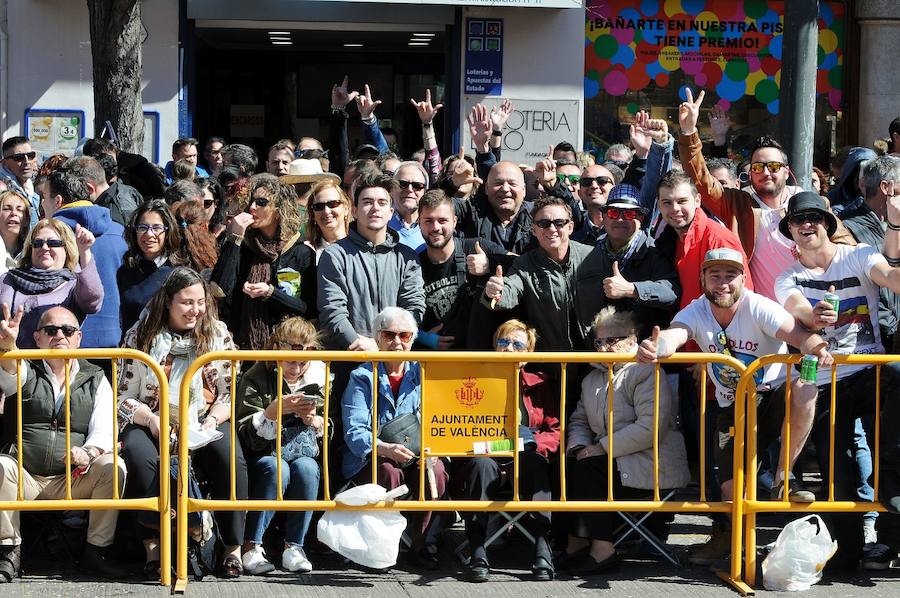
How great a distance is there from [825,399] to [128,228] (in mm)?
4178

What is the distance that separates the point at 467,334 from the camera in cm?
762

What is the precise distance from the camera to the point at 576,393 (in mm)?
7301

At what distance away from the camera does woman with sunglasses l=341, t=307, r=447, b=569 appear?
6.85 meters

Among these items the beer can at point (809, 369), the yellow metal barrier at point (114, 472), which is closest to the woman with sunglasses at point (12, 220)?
the yellow metal barrier at point (114, 472)

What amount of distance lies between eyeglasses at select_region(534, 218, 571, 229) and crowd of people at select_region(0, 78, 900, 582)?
1 centimetres

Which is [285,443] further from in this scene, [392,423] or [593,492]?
[593,492]

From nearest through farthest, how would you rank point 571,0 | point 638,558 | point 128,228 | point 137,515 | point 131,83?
1. point 137,515
2. point 638,558
3. point 128,228
4. point 131,83
5. point 571,0

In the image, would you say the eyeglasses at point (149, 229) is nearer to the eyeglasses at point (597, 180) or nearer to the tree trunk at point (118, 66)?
the eyeglasses at point (597, 180)

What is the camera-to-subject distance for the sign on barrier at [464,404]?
669 centimetres

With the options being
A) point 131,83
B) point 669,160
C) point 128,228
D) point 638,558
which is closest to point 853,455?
point 638,558

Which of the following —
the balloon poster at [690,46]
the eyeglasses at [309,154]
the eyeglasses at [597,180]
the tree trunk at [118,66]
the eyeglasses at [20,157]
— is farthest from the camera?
the balloon poster at [690,46]

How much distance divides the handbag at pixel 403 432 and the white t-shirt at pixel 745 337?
4.94ft

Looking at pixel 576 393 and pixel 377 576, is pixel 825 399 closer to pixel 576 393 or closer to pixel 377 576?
pixel 576 393

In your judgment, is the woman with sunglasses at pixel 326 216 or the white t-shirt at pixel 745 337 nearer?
the white t-shirt at pixel 745 337
